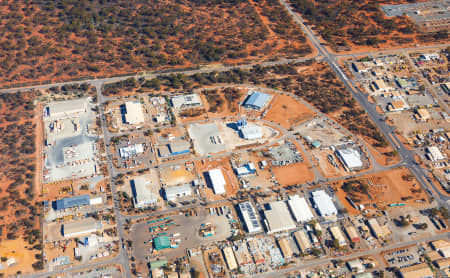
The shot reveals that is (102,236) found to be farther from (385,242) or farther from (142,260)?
(385,242)

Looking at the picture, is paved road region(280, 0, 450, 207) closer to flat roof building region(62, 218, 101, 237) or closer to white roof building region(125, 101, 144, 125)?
white roof building region(125, 101, 144, 125)

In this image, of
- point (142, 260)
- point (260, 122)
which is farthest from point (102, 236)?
point (260, 122)

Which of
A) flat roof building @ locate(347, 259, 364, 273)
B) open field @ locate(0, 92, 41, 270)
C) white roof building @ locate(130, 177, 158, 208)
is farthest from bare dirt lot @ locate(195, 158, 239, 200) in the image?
open field @ locate(0, 92, 41, 270)

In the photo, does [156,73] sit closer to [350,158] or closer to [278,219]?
[278,219]

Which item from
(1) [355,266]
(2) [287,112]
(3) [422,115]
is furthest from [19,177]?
(3) [422,115]

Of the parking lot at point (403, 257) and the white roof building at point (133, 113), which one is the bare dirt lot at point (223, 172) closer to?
the white roof building at point (133, 113)

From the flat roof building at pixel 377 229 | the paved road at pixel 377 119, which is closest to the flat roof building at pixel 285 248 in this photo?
the flat roof building at pixel 377 229

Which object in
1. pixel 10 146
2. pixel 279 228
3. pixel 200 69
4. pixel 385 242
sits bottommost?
pixel 385 242
